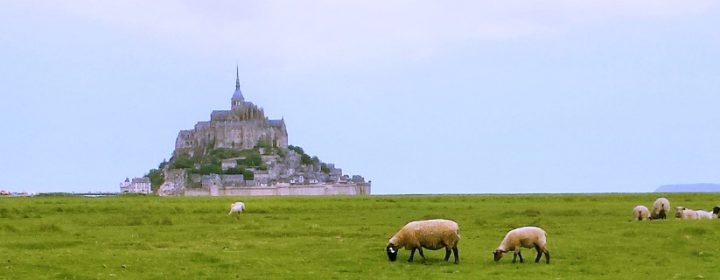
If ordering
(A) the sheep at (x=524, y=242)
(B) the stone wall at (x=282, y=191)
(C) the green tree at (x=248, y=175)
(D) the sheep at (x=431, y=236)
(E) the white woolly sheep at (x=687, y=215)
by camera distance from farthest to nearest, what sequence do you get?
(C) the green tree at (x=248, y=175), (B) the stone wall at (x=282, y=191), (E) the white woolly sheep at (x=687, y=215), (A) the sheep at (x=524, y=242), (D) the sheep at (x=431, y=236)

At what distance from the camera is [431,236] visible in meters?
22.5

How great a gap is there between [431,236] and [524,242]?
2.56 metres

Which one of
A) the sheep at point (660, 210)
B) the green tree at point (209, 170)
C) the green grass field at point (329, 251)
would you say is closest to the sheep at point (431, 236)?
the green grass field at point (329, 251)

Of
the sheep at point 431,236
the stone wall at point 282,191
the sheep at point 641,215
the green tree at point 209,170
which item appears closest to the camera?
the sheep at point 431,236

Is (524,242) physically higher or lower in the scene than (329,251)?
higher

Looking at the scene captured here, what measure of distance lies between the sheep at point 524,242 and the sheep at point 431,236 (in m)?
1.26

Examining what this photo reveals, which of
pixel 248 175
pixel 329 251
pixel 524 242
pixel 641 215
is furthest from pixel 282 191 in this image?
pixel 524 242

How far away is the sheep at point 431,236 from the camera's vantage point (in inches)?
881

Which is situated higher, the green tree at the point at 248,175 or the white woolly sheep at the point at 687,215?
the green tree at the point at 248,175

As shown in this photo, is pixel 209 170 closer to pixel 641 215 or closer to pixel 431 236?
pixel 641 215

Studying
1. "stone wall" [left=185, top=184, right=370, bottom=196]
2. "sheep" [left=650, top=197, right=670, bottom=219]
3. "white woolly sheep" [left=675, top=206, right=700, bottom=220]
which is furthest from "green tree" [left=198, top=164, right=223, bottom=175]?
"white woolly sheep" [left=675, top=206, right=700, bottom=220]

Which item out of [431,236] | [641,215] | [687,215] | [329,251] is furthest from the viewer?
[641,215]

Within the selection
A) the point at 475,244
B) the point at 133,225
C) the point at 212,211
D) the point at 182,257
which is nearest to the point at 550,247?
the point at 475,244

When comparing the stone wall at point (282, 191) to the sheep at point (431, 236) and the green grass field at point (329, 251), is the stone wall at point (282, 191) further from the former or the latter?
the sheep at point (431, 236)
